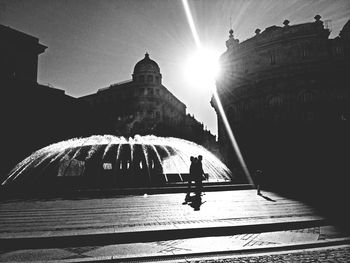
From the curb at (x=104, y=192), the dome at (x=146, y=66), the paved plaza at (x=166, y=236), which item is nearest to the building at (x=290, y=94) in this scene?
the curb at (x=104, y=192)

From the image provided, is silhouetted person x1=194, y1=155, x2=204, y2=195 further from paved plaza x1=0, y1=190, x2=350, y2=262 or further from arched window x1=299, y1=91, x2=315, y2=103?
arched window x1=299, y1=91, x2=315, y2=103

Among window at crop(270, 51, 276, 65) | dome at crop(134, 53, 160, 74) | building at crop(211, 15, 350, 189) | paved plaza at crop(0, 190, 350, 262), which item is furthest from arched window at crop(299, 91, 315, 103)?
dome at crop(134, 53, 160, 74)

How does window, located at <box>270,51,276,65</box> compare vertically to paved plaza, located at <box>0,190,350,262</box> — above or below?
above

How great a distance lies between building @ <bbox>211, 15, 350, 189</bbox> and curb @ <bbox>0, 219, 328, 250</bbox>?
2423cm

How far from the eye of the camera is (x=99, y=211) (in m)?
7.02

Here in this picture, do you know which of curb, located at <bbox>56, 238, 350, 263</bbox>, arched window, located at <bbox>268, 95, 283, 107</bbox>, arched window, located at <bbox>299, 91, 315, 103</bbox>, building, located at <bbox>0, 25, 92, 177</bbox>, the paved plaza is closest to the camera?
curb, located at <bbox>56, 238, 350, 263</bbox>

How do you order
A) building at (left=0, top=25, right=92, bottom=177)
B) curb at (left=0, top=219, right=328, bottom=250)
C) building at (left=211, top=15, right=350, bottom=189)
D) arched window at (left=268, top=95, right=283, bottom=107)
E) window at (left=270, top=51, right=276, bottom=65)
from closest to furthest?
curb at (left=0, top=219, right=328, bottom=250), building at (left=0, top=25, right=92, bottom=177), building at (left=211, top=15, right=350, bottom=189), arched window at (left=268, top=95, right=283, bottom=107), window at (left=270, top=51, right=276, bottom=65)

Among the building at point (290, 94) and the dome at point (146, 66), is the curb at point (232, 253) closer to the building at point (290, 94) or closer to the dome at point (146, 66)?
the building at point (290, 94)

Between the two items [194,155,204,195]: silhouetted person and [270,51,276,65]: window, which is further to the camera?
[270,51,276,65]: window

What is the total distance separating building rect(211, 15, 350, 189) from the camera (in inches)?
1232

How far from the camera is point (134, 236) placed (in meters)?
4.71

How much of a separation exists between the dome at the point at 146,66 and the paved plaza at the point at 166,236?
61553 mm

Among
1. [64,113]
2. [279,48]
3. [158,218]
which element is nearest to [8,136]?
[64,113]

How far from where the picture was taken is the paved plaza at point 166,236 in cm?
413
